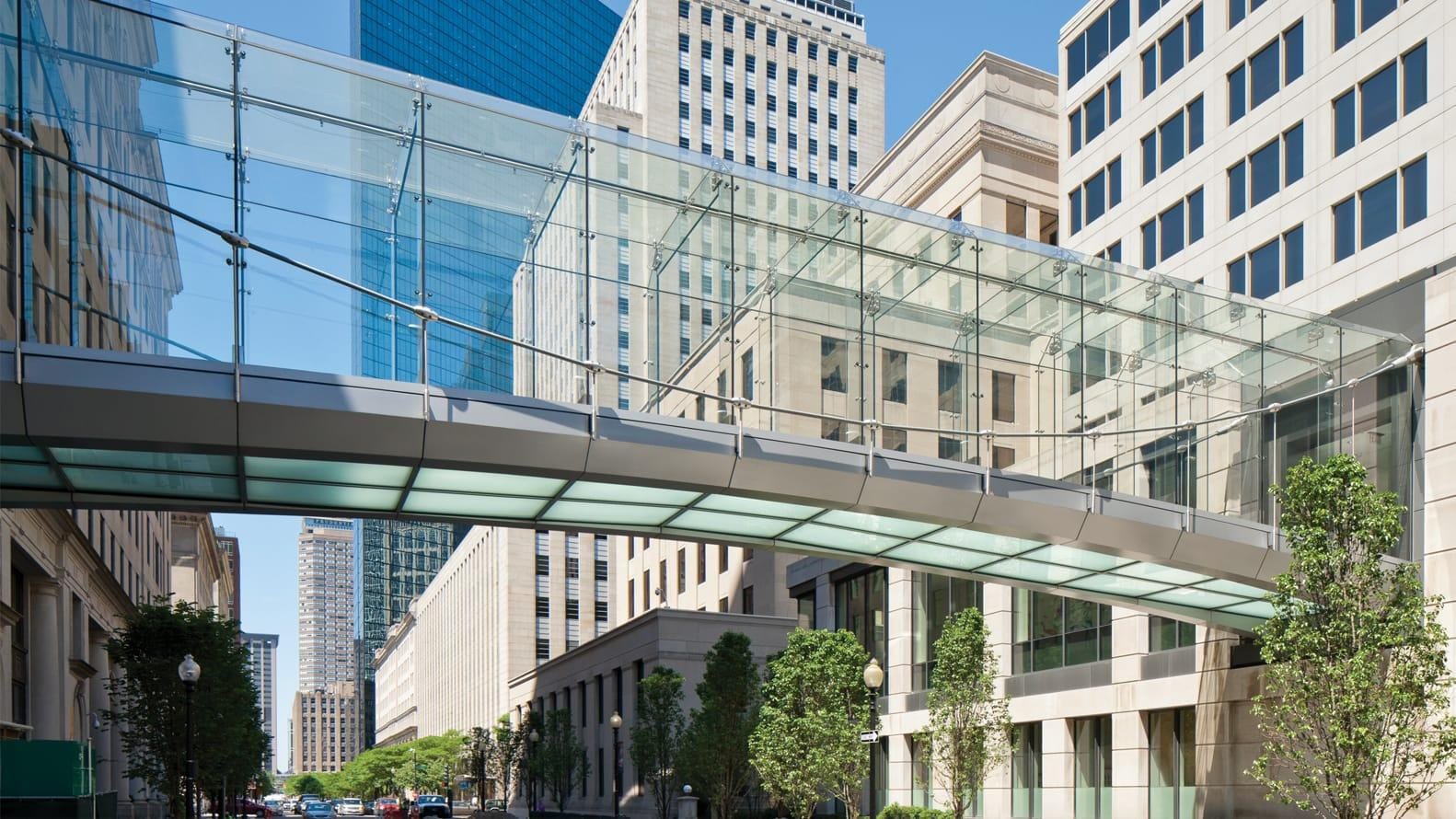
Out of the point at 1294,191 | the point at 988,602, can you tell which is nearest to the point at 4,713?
the point at 988,602

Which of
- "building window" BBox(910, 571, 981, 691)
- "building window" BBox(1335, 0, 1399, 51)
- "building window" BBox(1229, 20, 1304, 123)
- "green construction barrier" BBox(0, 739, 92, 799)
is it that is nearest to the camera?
"green construction barrier" BBox(0, 739, 92, 799)

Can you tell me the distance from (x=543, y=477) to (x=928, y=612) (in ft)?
96.1

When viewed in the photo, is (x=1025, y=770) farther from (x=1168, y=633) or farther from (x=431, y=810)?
(x=431, y=810)

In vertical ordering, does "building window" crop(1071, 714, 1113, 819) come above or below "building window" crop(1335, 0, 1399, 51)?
below

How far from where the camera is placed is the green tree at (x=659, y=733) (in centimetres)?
5200

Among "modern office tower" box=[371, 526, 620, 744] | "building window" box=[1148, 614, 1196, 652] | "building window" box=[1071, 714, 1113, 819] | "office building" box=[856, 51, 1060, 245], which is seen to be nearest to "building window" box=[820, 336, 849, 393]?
"building window" box=[1148, 614, 1196, 652]

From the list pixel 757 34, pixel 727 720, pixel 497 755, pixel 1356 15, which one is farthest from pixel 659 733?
pixel 757 34

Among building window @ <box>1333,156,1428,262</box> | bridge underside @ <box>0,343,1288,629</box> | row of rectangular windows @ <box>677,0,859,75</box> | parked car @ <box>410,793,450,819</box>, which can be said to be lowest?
parked car @ <box>410,793,450,819</box>

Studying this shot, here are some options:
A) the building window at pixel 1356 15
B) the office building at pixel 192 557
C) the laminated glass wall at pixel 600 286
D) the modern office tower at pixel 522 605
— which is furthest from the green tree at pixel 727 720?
the office building at pixel 192 557

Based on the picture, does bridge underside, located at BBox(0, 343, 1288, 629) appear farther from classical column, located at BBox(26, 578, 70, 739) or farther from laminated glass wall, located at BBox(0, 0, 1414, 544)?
classical column, located at BBox(26, 578, 70, 739)

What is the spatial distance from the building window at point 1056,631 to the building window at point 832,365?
1738cm

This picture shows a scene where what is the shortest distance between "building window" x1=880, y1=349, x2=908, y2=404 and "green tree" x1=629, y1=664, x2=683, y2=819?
105 ft

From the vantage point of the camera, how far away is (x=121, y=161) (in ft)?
51.8

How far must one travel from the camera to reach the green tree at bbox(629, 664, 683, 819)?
52.0 meters
